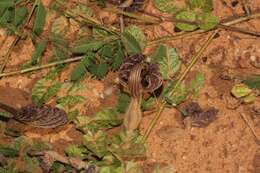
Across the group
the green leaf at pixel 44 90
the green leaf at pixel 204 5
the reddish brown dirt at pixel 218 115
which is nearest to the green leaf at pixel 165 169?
the reddish brown dirt at pixel 218 115

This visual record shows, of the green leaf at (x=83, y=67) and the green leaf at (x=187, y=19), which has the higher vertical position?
the green leaf at (x=187, y=19)

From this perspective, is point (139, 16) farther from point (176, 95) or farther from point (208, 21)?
point (176, 95)

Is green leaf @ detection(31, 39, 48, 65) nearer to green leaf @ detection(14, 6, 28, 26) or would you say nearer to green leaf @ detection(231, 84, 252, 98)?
green leaf @ detection(14, 6, 28, 26)

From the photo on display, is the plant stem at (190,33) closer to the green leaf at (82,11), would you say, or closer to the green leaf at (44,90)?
the green leaf at (82,11)

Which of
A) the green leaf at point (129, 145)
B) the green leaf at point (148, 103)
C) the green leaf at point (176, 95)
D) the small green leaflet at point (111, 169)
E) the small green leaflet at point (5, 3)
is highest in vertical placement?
the small green leaflet at point (5, 3)

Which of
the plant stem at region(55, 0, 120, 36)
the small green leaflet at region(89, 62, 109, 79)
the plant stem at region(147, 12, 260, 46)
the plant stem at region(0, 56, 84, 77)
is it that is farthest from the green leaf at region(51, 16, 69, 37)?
the plant stem at region(147, 12, 260, 46)

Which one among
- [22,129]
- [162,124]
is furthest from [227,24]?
[22,129]

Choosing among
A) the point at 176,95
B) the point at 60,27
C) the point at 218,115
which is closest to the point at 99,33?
the point at 60,27
